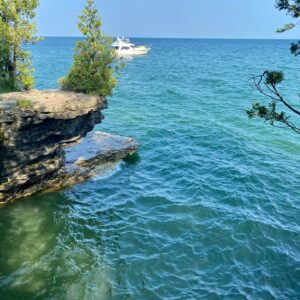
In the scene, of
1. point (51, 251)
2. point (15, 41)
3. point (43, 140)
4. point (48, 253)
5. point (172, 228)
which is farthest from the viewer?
point (15, 41)

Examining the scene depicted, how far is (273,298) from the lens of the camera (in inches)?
822

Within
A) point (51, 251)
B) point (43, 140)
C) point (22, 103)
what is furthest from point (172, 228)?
point (22, 103)

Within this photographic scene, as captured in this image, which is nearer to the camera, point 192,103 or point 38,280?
point 38,280

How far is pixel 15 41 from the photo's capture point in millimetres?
32625

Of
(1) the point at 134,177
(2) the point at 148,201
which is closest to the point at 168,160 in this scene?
(1) the point at 134,177

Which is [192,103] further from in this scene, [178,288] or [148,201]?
[178,288]

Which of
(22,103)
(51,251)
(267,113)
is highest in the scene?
(267,113)

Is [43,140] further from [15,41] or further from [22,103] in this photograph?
[15,41]

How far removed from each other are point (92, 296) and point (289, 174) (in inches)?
935

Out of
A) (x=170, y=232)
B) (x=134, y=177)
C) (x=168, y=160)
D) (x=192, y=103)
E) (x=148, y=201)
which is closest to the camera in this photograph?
(x=170, y=232)

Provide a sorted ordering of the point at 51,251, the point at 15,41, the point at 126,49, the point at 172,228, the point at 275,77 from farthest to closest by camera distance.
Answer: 1. the point at 126,49
2. the point at 15,41
3. the point at 172,228
4. the point at 51,251
5. the point at 275,77

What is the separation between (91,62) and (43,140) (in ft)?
30.6

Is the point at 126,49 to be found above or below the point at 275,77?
below

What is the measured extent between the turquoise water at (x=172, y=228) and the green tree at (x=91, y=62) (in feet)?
28.4
